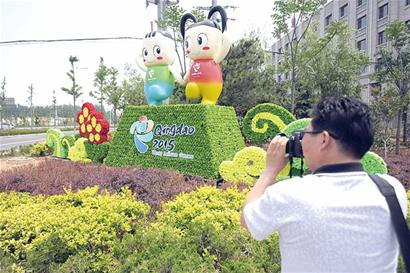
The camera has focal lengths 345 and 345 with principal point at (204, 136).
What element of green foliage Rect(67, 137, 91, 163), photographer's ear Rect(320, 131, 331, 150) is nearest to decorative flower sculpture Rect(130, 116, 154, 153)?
green foliage Rect(67, 137, 91, 163)

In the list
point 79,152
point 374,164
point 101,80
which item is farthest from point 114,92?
point 374,164

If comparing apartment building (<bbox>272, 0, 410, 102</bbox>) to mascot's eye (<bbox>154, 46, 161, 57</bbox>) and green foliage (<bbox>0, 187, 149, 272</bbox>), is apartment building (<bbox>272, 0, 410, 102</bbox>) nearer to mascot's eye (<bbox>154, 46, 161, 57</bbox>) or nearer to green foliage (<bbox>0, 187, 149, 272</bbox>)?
mascot's eye (<bbox>154, 46, 161, 57</bbox>)

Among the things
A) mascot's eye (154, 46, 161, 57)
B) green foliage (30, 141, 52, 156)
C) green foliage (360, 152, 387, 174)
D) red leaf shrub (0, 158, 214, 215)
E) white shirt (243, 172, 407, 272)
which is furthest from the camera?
green foliage (30, 141, 52, 156)

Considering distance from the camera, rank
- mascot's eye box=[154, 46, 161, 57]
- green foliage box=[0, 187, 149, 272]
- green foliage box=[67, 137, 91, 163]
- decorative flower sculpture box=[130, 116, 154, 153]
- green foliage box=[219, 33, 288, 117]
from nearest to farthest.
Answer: green foliage box=[0, 187, 149, 272] < mascot's eye box=[154, 46, 161, 57] < decorative flower sculpture box=[130, 116, 154, 153] < green foliage box=[67, 137, 91, 163] < green foliage box=[219, 33, 288, 117]

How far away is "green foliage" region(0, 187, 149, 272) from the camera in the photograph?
241 cm

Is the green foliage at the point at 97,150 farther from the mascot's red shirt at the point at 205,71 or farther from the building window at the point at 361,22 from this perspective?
the building window at the point at 361,22

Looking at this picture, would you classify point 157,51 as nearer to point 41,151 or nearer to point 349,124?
point 349,124

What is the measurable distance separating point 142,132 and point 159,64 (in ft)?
4.75

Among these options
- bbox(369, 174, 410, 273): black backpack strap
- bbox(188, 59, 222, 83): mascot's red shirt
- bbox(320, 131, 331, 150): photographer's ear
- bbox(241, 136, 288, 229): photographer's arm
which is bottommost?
bbox(369, 174, 410, 273): black backpack strap

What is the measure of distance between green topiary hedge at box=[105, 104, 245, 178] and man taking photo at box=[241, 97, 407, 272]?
501cm

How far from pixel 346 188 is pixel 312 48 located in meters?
13.7

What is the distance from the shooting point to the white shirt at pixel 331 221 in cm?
101

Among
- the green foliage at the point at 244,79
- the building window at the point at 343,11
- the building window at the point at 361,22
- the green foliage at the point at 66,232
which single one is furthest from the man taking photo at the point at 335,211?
the building window at the point at 343,11

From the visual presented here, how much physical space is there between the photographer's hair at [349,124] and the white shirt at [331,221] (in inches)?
3.6
